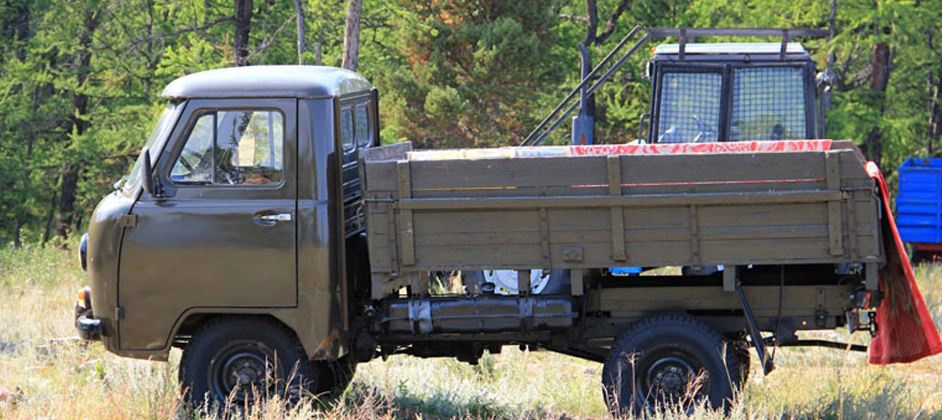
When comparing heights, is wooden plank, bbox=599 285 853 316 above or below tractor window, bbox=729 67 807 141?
below

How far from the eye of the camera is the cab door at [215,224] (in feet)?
21.5

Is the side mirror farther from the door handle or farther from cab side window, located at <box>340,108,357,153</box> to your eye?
cab side window, located at <box>340,108,357,153</box>

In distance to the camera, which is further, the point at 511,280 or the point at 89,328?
the point at 511,280

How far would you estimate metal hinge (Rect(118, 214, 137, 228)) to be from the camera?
6.59 metres

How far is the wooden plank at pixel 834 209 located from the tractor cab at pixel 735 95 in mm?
4042

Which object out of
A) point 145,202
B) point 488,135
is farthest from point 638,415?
point 488,135

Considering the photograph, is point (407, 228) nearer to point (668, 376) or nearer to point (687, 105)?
point (668, 376)

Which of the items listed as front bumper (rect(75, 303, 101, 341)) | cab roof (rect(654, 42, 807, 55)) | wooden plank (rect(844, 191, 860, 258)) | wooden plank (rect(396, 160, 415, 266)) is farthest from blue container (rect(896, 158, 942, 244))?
front bumper (rect(75, 303, 101, 341))

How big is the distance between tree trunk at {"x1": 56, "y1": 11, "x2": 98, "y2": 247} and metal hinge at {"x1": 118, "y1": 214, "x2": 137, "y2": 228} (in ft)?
60.2

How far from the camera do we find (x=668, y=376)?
6.73 metres

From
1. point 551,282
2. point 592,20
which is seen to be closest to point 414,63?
point 592,20

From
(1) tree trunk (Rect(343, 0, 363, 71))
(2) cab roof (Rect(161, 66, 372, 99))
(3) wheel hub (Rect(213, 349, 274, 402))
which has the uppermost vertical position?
(1) tree trunk (Rect(343, 0, 363, 71))

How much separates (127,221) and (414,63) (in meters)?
13.4

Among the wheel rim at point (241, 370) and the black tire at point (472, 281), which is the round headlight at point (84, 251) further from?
the black tire at point (472, 281)
